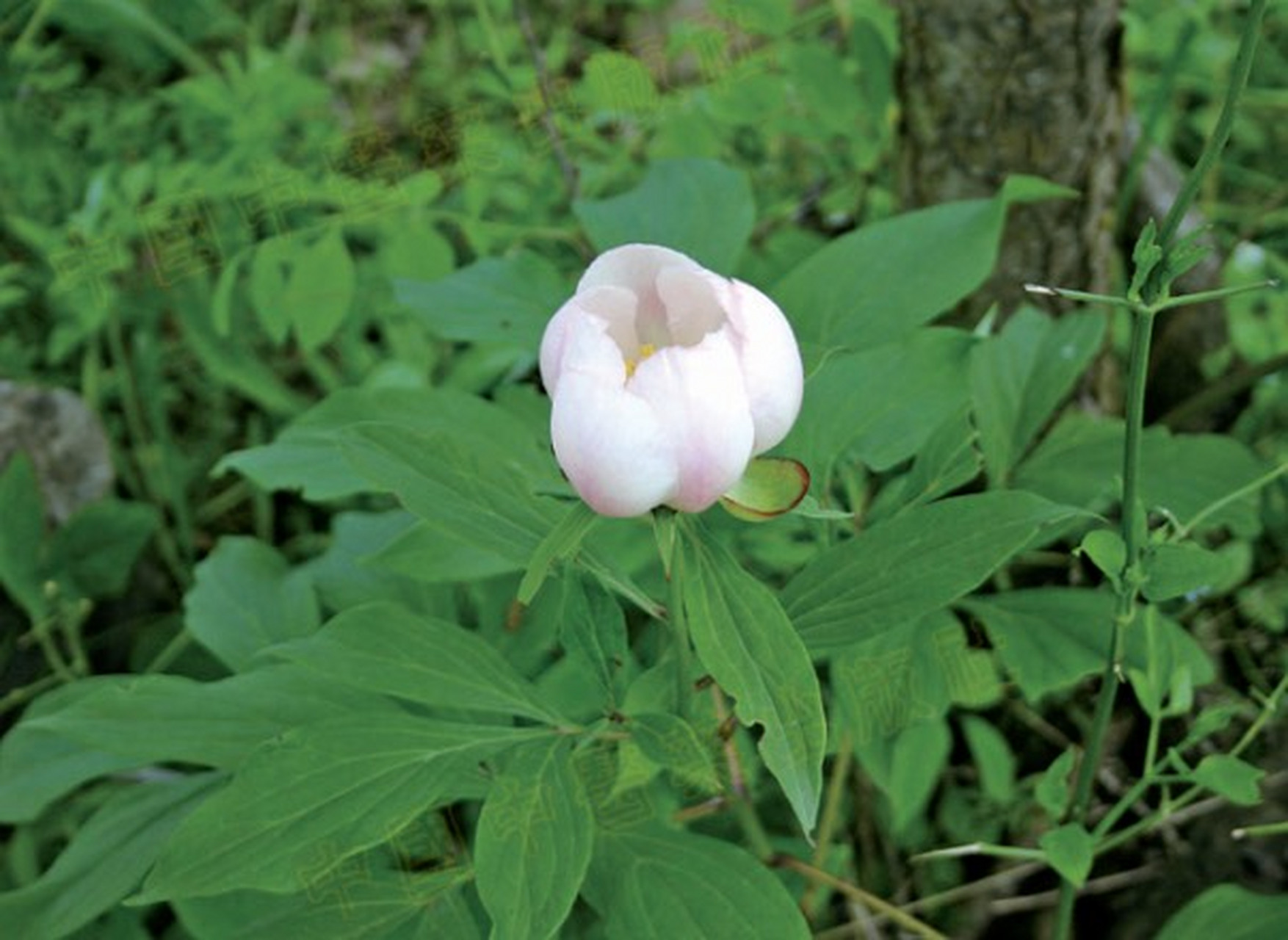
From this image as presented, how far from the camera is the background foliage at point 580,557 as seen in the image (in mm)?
803

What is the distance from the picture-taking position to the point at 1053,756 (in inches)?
56.8

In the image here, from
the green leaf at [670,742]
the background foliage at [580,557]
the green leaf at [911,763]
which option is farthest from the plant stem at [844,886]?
the green leaf at [670,742]

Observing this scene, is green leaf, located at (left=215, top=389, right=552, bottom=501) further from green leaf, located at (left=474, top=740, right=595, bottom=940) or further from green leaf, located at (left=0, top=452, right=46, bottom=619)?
green leaf, located at (left=0, top=452, right=46, bottom=619)

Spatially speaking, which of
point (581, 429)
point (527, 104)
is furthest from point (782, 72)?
point (581, 429)

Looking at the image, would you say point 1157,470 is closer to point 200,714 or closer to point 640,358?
point 640,358

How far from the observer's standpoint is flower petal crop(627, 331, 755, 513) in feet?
2.20

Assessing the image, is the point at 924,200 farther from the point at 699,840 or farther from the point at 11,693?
the point at 11,693

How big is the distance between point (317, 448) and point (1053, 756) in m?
0.84

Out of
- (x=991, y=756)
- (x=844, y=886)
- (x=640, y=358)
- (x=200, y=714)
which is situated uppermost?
(x=640, y=358)

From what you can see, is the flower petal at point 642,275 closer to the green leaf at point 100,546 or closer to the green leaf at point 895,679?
the green leaf at point 895,679

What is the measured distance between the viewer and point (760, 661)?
0.71 metres

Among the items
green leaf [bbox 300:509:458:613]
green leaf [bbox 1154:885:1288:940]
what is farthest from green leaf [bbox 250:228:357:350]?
green leaf [bbox 1154:885:1288:940]

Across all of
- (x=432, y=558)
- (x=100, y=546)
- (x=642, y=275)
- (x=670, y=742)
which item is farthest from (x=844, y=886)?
(x=100, y=546)

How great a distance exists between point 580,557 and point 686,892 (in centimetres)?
21
